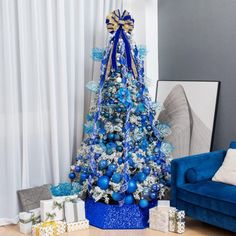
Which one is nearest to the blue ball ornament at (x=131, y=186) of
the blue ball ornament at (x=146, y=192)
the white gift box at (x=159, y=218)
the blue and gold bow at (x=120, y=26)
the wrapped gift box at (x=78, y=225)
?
the blue ball ornament at (x=146, y=192)

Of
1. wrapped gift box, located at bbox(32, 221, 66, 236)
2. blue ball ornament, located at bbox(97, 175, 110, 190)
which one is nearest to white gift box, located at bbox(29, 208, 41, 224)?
A: wrapped gift box, located at bbox(32, 221, 66, 236)

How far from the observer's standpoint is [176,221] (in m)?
3.56

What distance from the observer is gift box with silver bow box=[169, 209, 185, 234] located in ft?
11.6

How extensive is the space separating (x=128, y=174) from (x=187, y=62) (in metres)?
1.46

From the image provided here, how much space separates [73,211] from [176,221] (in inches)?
34.2

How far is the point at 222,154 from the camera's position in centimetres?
388

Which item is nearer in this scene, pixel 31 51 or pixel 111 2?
pixel 31 51

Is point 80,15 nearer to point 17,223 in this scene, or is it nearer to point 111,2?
point 111,2

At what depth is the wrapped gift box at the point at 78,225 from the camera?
3715 mm

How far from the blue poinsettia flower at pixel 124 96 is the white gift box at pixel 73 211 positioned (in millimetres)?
936

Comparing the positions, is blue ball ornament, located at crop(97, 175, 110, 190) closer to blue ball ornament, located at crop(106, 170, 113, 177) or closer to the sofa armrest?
blue ball ornament, located at crop(106, 170, 113, 177)

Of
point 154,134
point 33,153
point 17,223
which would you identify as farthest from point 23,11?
point 17,223

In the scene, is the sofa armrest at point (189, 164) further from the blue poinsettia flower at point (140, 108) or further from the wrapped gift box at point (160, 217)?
the blue poinsettia flower at point (140, 108)

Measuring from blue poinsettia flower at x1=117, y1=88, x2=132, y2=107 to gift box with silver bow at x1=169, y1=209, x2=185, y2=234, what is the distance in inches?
38.6
